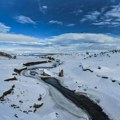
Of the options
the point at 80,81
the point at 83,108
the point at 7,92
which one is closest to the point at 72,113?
the point at 83,108

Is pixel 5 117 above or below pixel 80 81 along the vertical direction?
above

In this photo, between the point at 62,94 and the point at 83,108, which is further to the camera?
the point at 62,94

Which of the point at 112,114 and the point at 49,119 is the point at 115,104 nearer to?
the point at 112,114

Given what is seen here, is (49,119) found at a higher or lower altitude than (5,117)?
lower

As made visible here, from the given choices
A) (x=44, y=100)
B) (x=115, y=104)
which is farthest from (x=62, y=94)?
(x=115, y=104)

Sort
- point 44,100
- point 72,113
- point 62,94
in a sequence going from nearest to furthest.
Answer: point 72,113, point 44,100, point 62,94

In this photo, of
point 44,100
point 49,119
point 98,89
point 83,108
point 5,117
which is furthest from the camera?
point 98,89

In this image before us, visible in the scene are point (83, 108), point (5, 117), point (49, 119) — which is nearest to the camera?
point (5, 117)

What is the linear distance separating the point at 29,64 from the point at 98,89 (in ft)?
210

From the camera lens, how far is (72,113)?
2995 cm

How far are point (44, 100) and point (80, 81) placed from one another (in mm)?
21517

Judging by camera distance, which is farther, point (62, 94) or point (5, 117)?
point (62, 94)

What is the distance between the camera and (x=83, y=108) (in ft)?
108

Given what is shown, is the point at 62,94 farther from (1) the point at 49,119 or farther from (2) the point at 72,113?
(1) the point at 49,119
